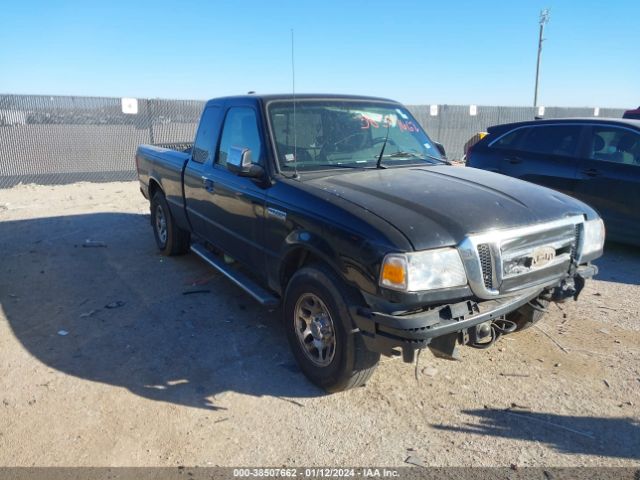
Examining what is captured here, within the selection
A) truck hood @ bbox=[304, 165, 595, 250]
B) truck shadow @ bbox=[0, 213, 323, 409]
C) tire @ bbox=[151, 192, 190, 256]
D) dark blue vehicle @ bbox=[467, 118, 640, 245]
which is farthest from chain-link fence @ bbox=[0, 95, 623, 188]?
truck hood @ bbox=[304, 165, 595, 250]

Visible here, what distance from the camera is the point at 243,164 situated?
365cm

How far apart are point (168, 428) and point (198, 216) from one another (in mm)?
2630

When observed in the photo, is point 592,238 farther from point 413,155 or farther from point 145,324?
point 145,324

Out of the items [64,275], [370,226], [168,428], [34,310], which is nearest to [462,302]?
[370,226]

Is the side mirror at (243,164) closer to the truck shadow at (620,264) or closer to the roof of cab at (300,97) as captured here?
the roof of cab at (300,97)

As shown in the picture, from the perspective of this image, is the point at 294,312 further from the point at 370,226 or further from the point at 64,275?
the point at 64,275

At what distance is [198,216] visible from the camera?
519cm

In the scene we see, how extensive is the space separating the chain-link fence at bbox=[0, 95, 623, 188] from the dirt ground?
848 centimetres

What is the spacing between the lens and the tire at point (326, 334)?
2971 millimetres

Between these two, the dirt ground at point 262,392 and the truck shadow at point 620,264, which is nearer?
the dirt ground at point 262,392

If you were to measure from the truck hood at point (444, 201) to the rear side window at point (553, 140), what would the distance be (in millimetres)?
3460

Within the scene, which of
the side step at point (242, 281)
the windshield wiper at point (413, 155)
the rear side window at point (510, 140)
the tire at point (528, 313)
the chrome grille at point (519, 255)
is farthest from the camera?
the rear side window at point (510, 140)

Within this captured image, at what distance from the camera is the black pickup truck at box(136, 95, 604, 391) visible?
267cm

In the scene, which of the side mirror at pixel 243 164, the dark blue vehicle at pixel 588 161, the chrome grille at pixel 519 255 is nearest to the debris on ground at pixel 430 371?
the chrome grille at pixel 519 255
